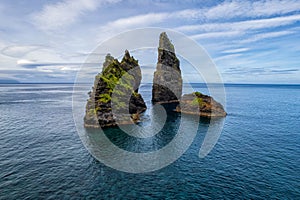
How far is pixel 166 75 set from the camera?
13038 cm

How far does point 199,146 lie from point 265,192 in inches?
837

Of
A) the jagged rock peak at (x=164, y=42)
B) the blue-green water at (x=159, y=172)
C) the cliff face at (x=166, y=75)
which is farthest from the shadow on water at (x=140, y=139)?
the jagged rock peak at (x=164, y=42)

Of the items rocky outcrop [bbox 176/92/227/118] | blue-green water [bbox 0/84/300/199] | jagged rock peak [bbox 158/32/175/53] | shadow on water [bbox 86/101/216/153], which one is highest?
jagged rock peak [bbox 158/32/175/53]

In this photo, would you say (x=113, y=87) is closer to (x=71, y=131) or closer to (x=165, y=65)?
(x=71, y=131)

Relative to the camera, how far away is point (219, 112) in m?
89.2

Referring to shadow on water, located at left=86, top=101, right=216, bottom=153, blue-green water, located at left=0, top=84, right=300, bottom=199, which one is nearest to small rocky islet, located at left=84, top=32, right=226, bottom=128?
shadow on water, located at left=86, top=101, right=216, bottom=153

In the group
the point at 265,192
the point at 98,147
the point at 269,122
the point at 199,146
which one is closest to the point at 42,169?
the point at 98,147

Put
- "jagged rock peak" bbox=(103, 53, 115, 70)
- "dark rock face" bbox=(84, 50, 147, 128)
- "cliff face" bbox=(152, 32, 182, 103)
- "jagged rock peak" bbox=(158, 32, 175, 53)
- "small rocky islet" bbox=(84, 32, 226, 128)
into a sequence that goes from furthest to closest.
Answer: "cliff face" bbox=(152, 32, 182, 103) < "jagged rock peak" bbox=(158, 32, 175, 53) < "jagged rock peak" bbox=(103, 53, 115, 70) < "small rocky islet" bbox=(84, 32, 226, 128) < "dark rock face" bbox=(84, 50, 147, 128)

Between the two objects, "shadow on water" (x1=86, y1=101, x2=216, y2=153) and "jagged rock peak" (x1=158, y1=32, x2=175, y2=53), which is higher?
"jagged rock peak" (x1=158, y1=32, x2=175, y2=53)

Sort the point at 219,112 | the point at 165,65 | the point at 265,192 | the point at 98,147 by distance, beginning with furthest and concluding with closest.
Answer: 1. the point at 165,65
2. the point at 219,112
3. the point at 98,147
4. the point at 265,192

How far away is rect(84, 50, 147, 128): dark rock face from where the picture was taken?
68.2m

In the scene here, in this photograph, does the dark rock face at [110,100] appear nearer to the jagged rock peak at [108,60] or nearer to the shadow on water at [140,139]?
the jagged rock peak at [108,60]

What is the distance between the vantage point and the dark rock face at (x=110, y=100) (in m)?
68.2

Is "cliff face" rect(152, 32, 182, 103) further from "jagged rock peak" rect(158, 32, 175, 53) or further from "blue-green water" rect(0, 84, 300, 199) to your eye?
"blue-green water" rect(0, 84, 300, 199)
